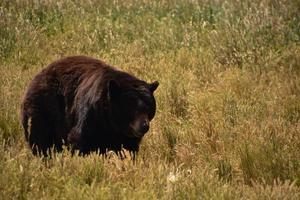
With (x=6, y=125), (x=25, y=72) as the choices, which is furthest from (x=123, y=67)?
(x=6, y=125)

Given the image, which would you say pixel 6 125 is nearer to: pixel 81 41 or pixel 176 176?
pixel 176 176

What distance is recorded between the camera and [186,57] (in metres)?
9.56

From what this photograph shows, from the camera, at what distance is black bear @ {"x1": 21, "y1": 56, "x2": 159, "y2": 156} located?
5.45m

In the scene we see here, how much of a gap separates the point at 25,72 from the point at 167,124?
2.89 meters

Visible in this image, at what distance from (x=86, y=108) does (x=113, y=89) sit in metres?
0.35

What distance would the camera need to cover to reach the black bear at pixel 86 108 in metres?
5.45

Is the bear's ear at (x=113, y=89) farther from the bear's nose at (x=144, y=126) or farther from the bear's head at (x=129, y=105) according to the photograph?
the bear's nose at (x=144, y=126)

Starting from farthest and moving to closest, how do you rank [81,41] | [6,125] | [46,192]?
[81,41]
[6,125]
[46,192]

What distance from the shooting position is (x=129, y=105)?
5.47 meters

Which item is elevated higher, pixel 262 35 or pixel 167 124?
pixel 262 35

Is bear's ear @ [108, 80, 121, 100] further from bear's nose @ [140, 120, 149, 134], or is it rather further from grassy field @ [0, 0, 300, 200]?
grassy field @ [0, 0, 300, 200]

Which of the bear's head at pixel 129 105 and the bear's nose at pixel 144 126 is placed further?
the bear's head at pixel 129 105

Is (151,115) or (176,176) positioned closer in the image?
(176,176)

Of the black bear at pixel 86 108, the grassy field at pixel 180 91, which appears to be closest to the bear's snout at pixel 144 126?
the black bear at pixel 86 108
